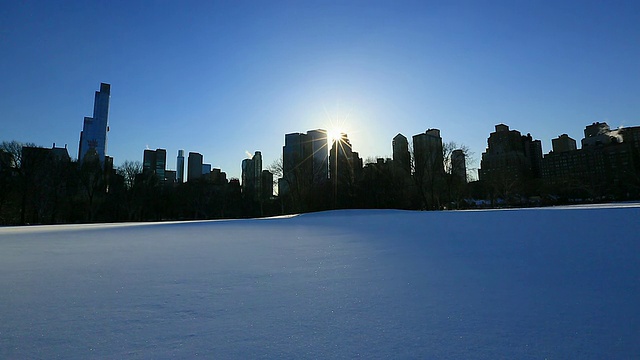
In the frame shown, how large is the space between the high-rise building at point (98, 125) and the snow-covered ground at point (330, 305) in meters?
126

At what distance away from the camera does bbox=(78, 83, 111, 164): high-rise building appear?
111 metres

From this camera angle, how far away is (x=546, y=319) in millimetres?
1940

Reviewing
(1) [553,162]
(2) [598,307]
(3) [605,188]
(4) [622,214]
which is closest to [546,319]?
(2) [598,307]

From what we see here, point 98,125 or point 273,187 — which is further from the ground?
point 98,125

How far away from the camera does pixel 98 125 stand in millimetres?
121750

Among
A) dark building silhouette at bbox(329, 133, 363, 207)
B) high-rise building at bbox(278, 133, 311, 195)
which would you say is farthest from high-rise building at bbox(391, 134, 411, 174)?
high-rise building at bbox(278, 133, 311, 195)

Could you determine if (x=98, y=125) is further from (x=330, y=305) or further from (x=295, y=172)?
(x=330, y=305)

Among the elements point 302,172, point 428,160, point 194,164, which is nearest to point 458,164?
point 428,160

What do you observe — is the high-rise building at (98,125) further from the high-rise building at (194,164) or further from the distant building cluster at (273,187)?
the distant building cluster at (273,187)

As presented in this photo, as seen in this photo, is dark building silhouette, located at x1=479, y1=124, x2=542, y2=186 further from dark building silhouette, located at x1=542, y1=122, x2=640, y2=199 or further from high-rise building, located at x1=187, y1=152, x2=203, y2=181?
high-rise building, located at x1=187, y1=152, x2=203, y2=181

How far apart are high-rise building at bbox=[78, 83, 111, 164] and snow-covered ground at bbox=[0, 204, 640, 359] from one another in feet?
414

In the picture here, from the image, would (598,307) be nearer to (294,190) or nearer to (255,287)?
(255,287)

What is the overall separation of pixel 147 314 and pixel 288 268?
5.42 feet

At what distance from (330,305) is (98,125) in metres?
150
